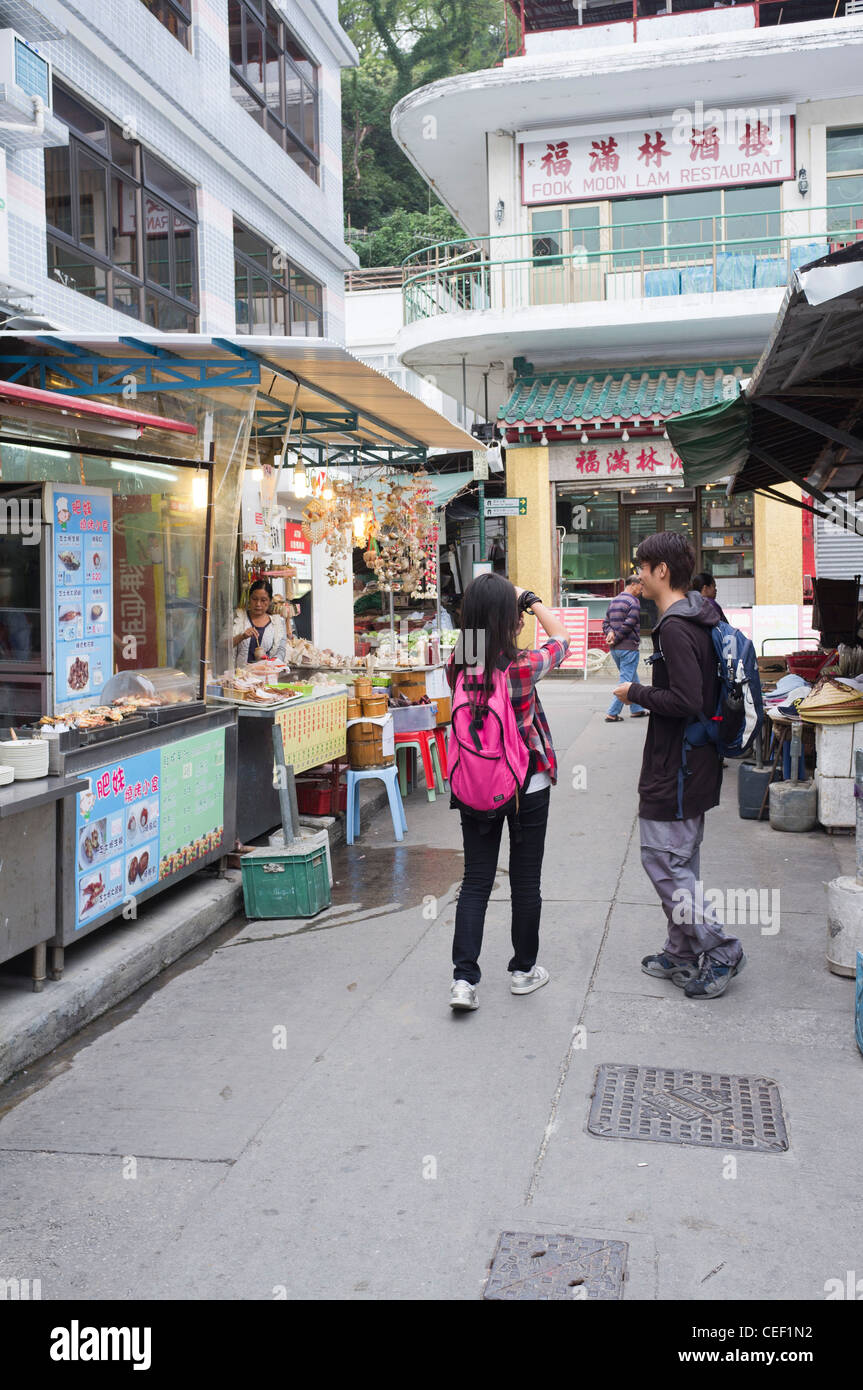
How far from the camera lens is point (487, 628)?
471cm

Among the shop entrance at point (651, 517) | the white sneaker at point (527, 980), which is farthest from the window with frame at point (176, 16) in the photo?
the shop entrance at point (651, 517)

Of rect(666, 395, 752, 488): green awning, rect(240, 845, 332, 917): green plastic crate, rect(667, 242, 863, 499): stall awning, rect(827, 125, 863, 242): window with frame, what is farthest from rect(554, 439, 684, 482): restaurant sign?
rect(240, 845, 332, 917): green plastic crate

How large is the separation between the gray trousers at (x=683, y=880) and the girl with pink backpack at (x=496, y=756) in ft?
1.76

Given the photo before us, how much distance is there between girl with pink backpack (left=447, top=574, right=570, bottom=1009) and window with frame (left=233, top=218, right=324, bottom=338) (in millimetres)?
10264

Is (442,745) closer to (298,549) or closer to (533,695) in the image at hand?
(533,695)

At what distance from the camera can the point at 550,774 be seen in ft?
16.3

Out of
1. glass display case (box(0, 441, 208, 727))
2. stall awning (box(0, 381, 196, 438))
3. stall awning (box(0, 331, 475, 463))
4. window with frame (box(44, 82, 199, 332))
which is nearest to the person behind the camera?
stall awning (box(0, 381, 196, 438))

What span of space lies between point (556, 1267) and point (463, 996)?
1886 millimetres

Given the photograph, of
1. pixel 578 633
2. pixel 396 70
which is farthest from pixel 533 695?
pixel 396 70

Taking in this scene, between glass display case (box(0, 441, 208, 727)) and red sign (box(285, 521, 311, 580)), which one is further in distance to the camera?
Result: red sign (box(285, 521, 311, 580))

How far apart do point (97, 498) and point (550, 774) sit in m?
3.27

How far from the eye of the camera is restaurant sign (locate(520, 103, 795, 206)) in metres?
19.3

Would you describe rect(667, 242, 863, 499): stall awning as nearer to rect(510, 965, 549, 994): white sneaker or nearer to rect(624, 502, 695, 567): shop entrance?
rect(510, 965, 549, 994): white sneaker

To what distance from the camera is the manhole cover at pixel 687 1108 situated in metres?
3.75
